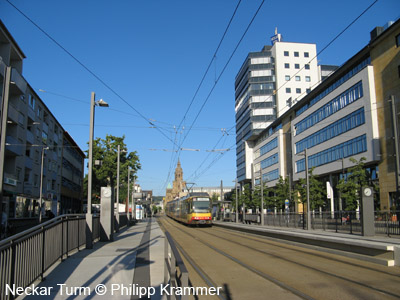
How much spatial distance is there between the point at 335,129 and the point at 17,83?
1449 inches

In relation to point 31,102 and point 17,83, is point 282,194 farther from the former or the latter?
point 17,83

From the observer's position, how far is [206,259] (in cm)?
1288

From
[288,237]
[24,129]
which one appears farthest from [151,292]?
[24,129]

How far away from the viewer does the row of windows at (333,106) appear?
4375cm

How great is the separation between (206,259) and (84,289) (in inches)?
244

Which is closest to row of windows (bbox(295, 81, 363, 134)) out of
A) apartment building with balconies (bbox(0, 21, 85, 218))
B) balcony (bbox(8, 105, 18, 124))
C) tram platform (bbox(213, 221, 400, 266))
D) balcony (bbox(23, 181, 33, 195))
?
tram platform (bbox(213, 221, 400, 266))

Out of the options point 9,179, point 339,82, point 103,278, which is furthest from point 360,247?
point 339,82

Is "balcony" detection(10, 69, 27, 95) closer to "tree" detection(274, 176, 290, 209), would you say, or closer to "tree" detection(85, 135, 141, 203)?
"tree" detection(85, 135, 141, 203)

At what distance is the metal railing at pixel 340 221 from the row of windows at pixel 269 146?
40.3 meters

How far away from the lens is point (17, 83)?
1323 inches

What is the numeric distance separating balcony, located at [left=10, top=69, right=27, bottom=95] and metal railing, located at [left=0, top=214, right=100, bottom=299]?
2481 cm

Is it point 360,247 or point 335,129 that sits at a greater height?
point 335,129

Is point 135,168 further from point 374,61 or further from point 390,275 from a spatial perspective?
point 390,275

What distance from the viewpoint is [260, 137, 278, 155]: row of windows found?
7256cm
